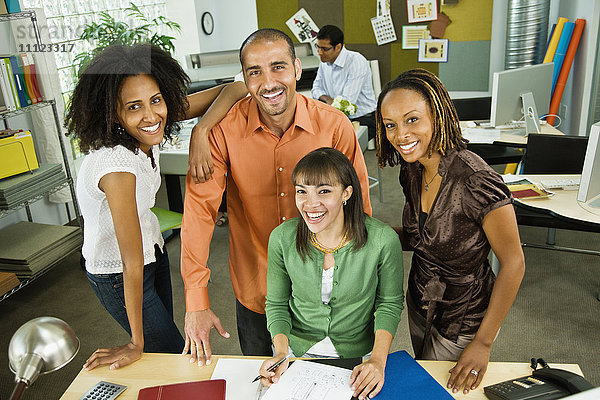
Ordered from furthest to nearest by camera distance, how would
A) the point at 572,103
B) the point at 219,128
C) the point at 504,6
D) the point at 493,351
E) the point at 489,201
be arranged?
the point at 504,6, the point at 572,103, the point at 493,351, the point at 219,128, the point at 489,201

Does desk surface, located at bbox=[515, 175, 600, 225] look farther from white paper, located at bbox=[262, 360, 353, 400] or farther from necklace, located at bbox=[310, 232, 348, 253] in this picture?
white paper, located at bbox=[262, 360, 353, 400]

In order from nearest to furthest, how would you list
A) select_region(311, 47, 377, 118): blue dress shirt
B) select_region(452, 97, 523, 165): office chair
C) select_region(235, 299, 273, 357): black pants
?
select_region(235, 299, 273, 357): black pants, select_region(452, 97, 523, 165): office chair, select_region(311, 47, 377, 118): blue dress shirt

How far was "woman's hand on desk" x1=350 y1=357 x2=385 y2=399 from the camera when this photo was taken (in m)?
1.31

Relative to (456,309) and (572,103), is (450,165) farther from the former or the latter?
A: (572,103)

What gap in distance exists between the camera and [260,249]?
192 cm

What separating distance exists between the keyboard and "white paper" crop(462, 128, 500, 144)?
85 centimetres

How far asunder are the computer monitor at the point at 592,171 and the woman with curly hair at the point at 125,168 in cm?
152

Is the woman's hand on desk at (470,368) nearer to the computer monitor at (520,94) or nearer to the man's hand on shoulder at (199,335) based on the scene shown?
the man's hand on shoulder at (199,335)

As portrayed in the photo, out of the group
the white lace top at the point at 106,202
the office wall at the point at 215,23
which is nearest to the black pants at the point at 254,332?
the white lace top at the point at 106,202

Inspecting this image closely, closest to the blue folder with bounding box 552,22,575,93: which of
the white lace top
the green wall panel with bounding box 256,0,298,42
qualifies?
the green wall panel with bounding box 256,0,298,42

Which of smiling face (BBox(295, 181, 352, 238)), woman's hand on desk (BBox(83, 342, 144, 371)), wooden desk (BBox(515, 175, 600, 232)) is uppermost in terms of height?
smiling face (BBox(295, 181, 352, 238))

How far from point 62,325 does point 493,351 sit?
235cm

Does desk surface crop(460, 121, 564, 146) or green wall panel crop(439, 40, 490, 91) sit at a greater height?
green wall panel crop(439, 40, 490, 91)

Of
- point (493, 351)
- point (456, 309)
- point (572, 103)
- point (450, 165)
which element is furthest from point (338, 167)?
point (572, 103)
